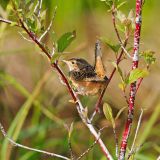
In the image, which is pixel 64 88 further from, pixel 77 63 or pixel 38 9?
pixel 38 9

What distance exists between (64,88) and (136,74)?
2.13 metres

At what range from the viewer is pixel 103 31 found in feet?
12.6

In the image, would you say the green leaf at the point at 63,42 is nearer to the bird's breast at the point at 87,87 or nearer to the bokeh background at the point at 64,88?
the bird's breast at the point at 87,87

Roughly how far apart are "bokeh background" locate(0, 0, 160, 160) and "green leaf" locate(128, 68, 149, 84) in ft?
4.45

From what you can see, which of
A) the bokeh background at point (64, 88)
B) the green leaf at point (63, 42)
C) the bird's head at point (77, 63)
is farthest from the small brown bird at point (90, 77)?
the bokeh background at point (64, 88)

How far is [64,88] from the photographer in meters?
3.18

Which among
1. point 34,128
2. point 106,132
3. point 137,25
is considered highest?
point 137,25

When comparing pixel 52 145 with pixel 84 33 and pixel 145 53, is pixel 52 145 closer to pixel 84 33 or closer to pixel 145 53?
pixel 84 33

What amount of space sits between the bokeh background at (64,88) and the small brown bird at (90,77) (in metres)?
1.20

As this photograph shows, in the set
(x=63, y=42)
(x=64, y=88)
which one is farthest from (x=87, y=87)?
(x=64, y=88)

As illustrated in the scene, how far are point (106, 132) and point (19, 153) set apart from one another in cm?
75

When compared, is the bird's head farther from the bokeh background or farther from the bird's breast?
the bokeh background

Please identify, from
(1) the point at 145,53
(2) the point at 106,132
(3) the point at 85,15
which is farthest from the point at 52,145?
(1) the point at 145,53

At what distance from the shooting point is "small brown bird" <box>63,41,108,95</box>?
118 centimetres
